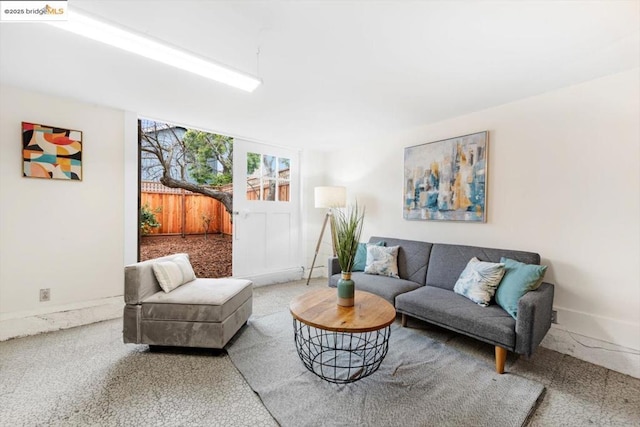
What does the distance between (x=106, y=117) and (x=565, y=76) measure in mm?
A: 4243

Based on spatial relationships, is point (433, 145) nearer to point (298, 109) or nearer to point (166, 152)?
point (298, 109)

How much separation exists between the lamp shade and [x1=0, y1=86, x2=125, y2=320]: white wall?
2.37 m

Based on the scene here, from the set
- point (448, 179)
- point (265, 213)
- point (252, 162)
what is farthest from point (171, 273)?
point (448, 179)

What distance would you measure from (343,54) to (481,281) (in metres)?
2.10

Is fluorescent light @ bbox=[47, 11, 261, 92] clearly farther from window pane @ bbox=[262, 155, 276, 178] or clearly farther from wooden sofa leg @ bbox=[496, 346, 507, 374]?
wooden sofa leg @ bbox=[496, 346, 507, 374]

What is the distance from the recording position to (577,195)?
7.13 feet

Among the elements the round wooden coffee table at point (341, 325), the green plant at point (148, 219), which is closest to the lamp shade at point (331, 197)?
the round wooden coffee table at point (341, 325)

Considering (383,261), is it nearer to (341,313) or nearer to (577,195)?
(341,313)

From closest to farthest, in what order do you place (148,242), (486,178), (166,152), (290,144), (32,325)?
(32,325) → (486,178) → (290,144) → (166,152) → (148,242)

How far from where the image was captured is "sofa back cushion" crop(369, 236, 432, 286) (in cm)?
291

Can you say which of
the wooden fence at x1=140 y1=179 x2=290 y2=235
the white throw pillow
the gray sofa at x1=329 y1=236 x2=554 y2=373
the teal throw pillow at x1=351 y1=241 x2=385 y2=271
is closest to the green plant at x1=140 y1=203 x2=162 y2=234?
the wooden fence at x1=140 y1=179 x2=290 y2=235

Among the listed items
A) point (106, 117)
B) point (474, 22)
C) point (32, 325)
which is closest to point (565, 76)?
point (474, 22)

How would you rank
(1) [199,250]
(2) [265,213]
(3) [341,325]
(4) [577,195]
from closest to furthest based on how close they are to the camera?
(3) [341,325] < (4) [577,195] < (2) [265,213] < (1) [199,250]

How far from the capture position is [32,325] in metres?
2.38
